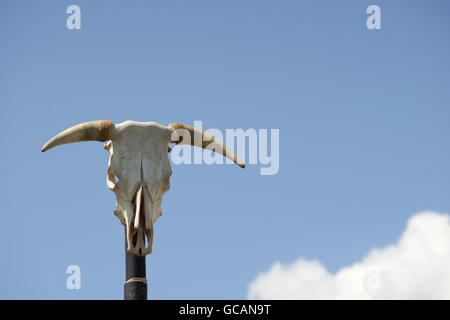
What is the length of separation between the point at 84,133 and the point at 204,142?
9.36ft

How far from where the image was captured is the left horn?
18062 mm

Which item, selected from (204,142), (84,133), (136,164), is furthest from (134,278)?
(204,142)

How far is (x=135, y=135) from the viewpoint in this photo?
59.4 feet

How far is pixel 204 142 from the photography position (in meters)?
19.0

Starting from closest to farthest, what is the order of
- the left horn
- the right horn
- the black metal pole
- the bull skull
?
the black metal pole < the bull skull < the left horn < the right horn

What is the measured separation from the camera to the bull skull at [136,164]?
56.9 feet

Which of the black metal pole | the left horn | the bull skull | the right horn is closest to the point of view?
the black metal pole

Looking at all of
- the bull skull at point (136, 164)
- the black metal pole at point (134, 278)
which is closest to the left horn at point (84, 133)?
the bull skull at point (136, 164)

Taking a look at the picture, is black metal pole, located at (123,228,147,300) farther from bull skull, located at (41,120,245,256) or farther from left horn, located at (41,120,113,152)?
left horn, located at (41,120,113,152)

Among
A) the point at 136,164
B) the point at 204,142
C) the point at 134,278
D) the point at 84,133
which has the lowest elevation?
the point at 134,278

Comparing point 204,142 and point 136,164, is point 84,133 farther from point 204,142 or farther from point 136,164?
point 204,142

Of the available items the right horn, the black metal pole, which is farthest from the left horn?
the black metal pole
